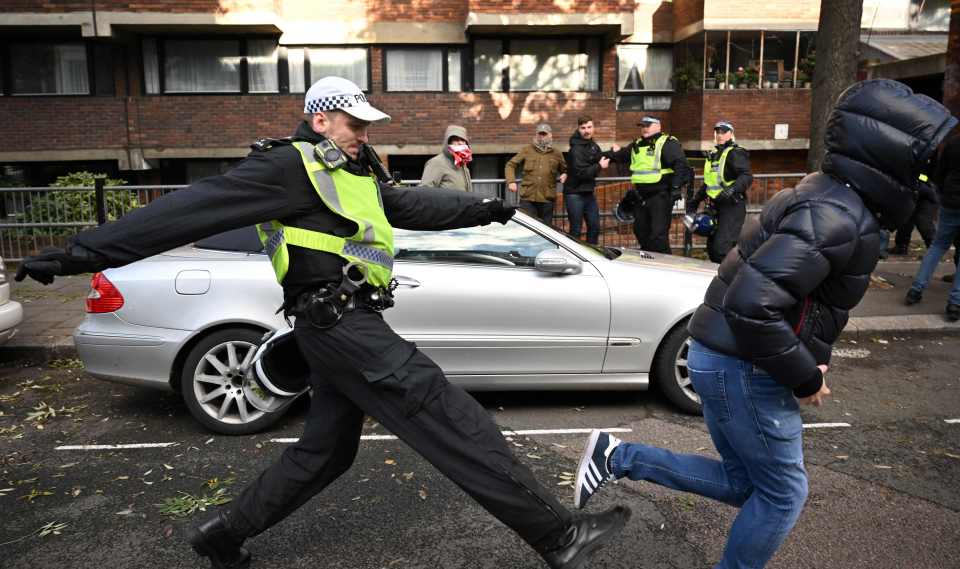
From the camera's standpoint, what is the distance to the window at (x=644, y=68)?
61.3 ft

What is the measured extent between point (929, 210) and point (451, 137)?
6.79 m

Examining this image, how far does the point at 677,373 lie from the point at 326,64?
13598mm

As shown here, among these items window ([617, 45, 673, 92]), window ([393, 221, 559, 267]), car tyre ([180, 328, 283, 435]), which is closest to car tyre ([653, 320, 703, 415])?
window ([393, 221, 559, 267])

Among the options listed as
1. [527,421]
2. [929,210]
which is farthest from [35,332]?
[929,210]

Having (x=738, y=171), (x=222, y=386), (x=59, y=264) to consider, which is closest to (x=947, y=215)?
(x=738, y=171)

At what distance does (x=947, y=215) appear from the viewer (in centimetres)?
787

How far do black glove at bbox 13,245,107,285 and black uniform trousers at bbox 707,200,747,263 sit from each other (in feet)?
24.4

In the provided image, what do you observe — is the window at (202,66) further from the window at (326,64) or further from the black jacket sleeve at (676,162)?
the black jacket sleeve at (676,162)

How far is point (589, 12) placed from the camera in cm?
1609

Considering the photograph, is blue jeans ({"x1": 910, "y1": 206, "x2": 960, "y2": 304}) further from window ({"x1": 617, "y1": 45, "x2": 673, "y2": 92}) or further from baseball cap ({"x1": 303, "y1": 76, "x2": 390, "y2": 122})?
window ({"x1": 617, "y1": 45, "x2": 673, "y2": 92})

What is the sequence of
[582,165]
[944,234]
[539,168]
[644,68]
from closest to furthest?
[944,234], [582,165], [539,168], [644,68]

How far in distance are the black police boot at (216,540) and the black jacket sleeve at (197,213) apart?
115 cm

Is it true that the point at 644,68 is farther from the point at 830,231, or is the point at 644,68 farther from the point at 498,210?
the point at 830,231

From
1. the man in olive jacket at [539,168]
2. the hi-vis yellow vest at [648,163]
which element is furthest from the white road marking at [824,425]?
the man in olive jacket at [539,168]
